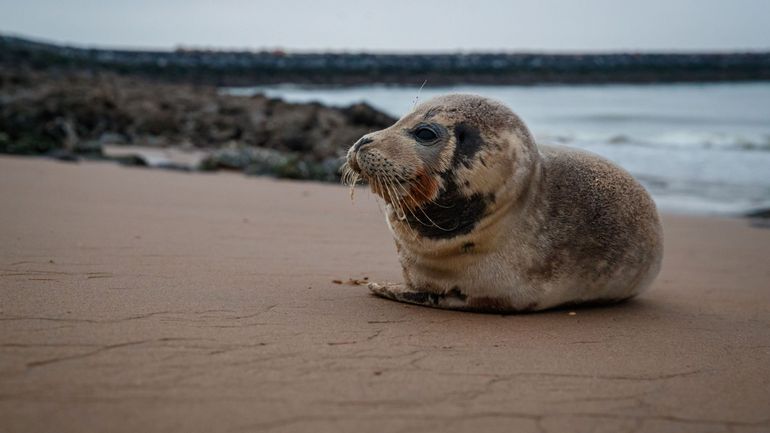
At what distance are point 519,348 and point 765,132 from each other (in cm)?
2045

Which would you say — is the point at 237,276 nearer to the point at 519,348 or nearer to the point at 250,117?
the point at 519,348

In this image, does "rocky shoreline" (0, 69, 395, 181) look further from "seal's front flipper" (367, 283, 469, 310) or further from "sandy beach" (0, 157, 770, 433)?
"seal's front flipper" (367, 283, 469, 310)

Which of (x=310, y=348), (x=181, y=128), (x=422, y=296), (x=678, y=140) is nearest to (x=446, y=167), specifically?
(x=422, y=296)

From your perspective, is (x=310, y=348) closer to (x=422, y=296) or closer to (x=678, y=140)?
(x=422, y=296)

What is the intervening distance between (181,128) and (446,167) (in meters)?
14.0

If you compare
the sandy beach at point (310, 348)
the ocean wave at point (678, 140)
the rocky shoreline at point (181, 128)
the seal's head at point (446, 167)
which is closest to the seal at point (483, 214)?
the seal's head at point (446, 167)

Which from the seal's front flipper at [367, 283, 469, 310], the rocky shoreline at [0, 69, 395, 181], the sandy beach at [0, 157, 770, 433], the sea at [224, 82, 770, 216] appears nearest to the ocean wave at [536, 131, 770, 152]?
the sea at [224, 82, 770, 216]

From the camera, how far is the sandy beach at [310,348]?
225cm

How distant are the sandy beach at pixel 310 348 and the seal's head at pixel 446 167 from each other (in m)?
0.45

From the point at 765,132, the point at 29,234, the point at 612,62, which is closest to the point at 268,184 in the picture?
the point at 29,234

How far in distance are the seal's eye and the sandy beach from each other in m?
0.78

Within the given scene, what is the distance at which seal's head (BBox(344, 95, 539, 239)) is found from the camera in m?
3.64

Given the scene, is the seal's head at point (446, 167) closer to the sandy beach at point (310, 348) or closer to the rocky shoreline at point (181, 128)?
the sandy beach at point (310, 348)

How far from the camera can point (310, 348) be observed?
9.28ft
